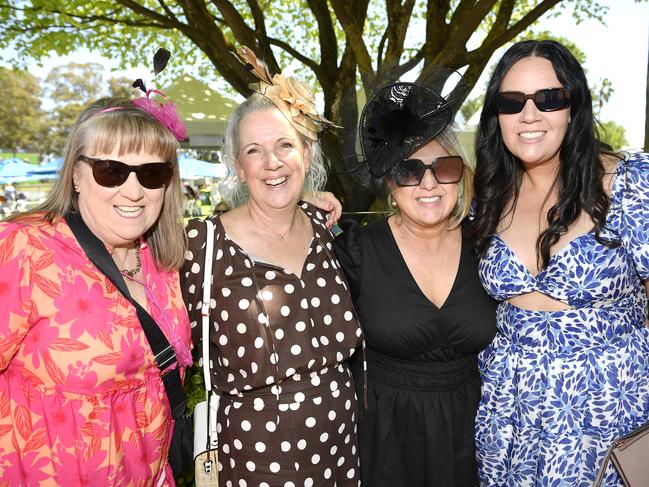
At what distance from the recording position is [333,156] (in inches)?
243

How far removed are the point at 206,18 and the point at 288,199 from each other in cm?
557

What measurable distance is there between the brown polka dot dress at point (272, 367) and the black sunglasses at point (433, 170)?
0.71 m

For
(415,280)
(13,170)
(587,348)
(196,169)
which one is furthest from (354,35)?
(13,170)

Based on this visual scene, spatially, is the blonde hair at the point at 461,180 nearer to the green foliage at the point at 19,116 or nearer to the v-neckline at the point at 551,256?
the v-neckline at the point at 551,256

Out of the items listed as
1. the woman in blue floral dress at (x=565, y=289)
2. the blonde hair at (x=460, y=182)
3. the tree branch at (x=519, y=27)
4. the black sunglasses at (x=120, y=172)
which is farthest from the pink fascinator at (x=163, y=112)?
the tree branch at (x=519, y=27)

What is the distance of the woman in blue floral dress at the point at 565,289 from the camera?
228 cm

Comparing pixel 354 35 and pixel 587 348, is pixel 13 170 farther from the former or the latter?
pixel 587 348

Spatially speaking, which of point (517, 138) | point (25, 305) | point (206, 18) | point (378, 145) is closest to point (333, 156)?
point (206, 18)

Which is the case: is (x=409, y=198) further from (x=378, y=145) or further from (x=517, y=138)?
Result: (x=517, y=138)

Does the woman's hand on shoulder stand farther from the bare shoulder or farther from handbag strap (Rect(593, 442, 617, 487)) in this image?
handbag strap (Rect(593, 442, 617, 487))

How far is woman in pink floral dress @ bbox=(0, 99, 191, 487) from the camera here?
1.83m

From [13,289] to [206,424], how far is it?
1074 millimetres

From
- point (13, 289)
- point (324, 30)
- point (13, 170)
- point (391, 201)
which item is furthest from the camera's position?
point (13, 170)

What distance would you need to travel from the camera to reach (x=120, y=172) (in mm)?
1985
